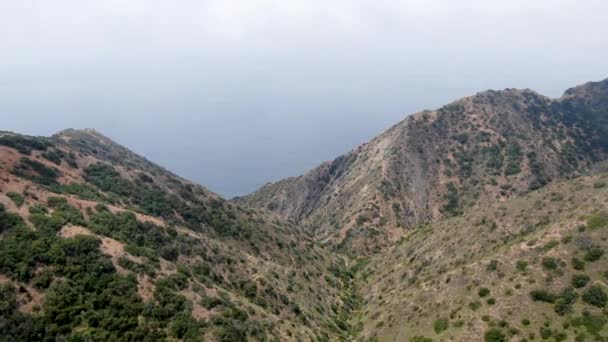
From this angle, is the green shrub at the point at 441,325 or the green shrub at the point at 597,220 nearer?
the green shrub at the point at 441,325

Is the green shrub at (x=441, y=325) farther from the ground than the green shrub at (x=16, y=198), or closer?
closer

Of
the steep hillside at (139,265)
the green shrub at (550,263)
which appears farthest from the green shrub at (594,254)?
the steep hillside at (139,265)

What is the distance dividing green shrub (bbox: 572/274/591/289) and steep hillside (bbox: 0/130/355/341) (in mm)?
21143

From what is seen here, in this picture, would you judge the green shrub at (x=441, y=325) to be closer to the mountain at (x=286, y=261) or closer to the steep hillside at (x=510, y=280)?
the steep hillside at (x=510, y=280)

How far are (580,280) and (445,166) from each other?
210ft

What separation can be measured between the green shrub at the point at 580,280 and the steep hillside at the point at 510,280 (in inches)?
2.7

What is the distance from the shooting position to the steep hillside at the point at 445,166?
82438 mm

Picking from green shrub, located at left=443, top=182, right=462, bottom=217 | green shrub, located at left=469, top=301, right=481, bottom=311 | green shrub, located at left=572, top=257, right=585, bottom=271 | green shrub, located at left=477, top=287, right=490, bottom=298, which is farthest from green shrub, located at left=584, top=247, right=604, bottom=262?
green shrub, located at left=443, top=182, right=462, bottom=217

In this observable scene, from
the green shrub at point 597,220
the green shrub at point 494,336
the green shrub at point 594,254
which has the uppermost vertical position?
the green shrub at point 597,220

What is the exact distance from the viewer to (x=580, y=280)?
33.9 meters

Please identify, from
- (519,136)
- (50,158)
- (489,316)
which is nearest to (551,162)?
(519,136)

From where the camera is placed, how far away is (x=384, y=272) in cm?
5812

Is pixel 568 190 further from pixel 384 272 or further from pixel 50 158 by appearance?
pixel 50 158

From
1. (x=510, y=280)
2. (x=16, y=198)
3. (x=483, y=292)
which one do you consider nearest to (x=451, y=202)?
(x=510, y=280)
